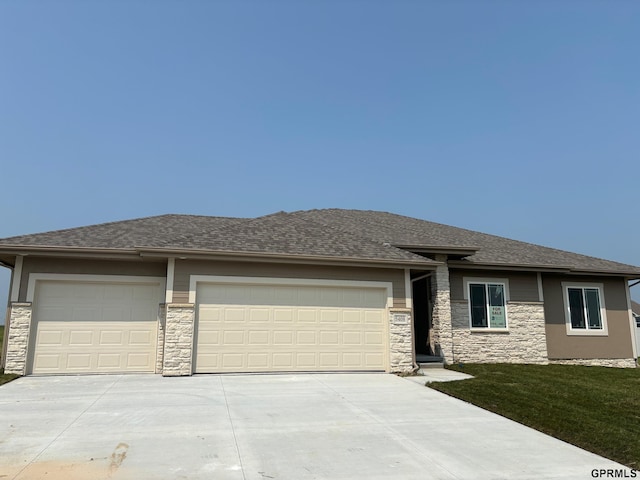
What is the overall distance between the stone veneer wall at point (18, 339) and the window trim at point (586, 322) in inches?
666

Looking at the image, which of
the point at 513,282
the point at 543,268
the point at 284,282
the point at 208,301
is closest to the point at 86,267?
the point at 208,301

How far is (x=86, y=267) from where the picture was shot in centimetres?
1173

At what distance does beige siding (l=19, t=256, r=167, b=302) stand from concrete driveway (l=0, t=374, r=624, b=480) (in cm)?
310

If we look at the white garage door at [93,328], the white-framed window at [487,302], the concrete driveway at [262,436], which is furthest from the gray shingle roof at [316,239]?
the concrete driveway at [262,436]

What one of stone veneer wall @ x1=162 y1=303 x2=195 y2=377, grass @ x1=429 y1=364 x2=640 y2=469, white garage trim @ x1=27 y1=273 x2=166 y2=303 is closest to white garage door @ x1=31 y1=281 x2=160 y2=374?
white garage trim @ x1=27 y1=273 x2=166 y2=303

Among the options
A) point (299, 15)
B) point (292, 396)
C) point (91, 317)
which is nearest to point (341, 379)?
point (292, 396)

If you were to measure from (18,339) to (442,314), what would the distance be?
471 inches

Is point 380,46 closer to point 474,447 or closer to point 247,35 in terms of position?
point 247,35

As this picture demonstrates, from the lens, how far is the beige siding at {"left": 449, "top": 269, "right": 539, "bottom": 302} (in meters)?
15.0

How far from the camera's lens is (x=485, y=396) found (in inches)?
357

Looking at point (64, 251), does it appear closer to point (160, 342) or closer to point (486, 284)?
point (160, 342)

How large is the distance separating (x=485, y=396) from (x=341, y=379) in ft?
11.2

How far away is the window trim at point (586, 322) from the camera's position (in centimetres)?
1597

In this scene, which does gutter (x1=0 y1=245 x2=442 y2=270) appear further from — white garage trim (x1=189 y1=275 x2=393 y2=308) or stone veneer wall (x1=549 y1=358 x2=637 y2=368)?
stone veneer wall (x1=549 y1=358 x2=637 y2=368)
